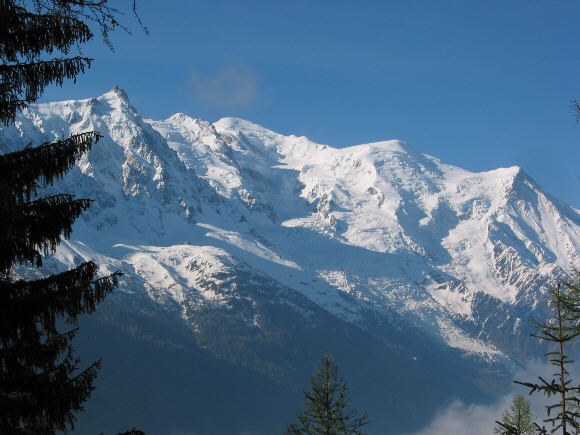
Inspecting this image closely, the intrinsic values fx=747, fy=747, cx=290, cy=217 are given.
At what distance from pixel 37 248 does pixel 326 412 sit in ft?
73.5

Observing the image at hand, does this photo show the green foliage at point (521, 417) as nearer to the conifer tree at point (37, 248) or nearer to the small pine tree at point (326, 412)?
the small pine tree at point (326, 412)

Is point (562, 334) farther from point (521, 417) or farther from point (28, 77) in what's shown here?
point (521, 417)

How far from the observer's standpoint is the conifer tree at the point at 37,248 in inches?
602

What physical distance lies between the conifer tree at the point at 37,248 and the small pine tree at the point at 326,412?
19.0m

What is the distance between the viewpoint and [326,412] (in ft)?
116

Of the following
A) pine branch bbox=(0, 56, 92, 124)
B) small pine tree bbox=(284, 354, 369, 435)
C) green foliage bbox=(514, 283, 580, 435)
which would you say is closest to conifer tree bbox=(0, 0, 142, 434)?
pine branch bbox=(0, 56, 92, 124)

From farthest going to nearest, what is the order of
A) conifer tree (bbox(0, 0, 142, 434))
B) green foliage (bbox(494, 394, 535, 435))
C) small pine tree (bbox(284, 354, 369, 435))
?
green foliage (bbox(494, 394, 535, 435))
small pine tree (bbox(284, 354, 369, 435))
conifer tree (bbox(0, 0, 142, 434))

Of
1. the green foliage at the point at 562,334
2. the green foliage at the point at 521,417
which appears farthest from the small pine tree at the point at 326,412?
the green foliage at the point at 562,334

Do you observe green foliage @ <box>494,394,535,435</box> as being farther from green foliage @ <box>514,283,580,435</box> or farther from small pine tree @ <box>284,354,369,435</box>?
green foliage @ <box>514,283,580,435</box>

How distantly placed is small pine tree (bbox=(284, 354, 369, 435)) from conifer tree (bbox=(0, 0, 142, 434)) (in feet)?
62.2

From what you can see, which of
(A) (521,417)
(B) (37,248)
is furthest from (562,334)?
(A) (521,417)

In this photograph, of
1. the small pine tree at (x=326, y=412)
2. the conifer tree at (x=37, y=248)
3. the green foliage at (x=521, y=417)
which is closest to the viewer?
the conifer tree at (x=37, y=248)

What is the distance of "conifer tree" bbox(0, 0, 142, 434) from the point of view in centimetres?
1529

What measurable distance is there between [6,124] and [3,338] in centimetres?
486
